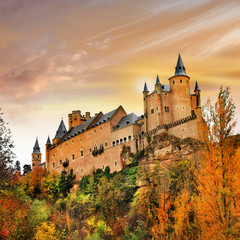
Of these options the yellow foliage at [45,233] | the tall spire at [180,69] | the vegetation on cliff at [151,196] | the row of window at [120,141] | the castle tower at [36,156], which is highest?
the tall spire at [180,69]

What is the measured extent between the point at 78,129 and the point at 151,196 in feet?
135

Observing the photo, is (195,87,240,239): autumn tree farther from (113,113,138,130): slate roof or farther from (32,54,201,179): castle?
(113,113,138,130): slate roof

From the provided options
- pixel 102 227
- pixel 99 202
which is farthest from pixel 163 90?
pixel 102 227

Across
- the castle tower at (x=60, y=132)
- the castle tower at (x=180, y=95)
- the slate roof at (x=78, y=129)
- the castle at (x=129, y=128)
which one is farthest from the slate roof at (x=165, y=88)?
the castle tower at (x=60, y=132)

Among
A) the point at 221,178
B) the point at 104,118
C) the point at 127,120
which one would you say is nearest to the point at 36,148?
the point at 104,118

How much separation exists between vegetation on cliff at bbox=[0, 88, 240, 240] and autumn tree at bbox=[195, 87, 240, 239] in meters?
0.06

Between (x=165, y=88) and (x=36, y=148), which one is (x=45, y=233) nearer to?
(x=165, y=88)

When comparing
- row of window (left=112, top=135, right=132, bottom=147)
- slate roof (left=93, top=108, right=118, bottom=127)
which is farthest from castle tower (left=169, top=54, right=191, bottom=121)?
slate roof (left=93, top=108, right=118, bottom=127)

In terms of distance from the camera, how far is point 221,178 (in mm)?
23234

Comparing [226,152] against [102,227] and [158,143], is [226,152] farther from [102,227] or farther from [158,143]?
[158,143]

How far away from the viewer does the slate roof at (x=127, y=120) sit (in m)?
73.5

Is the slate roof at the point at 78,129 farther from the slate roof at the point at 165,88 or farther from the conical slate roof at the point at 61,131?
the slate roof at the point at 165,88

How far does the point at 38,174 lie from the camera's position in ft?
294

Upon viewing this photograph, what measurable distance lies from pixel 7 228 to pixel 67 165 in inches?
2116
